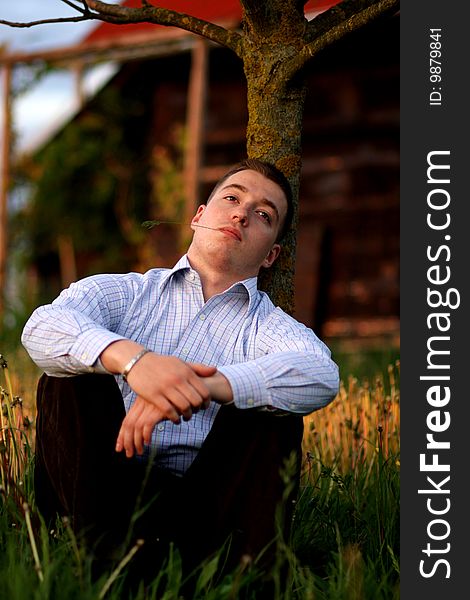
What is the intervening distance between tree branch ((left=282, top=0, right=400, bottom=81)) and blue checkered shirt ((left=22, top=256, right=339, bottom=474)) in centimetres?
91

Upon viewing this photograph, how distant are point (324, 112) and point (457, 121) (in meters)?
8.15

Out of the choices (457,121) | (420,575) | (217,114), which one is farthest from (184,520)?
(217,114)

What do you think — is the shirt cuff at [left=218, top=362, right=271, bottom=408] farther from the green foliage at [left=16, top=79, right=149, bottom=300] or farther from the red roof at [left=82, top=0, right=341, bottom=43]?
the green foliage at [left=16, top=79, right=149, bottom=300]

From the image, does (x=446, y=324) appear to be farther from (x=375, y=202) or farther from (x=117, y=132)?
(x=117, y=132)

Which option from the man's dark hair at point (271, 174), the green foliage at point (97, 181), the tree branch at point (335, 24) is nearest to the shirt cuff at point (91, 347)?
the man's dark hair at point (271, 174)

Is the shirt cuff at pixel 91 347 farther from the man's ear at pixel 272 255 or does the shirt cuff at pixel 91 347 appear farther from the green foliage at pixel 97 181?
the green foliage at pixel 97 181

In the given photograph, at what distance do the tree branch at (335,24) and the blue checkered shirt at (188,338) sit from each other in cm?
91

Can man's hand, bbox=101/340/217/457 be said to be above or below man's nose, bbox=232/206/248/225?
below

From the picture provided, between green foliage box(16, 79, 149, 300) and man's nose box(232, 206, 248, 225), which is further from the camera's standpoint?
green foliage box(16, 79, 149, 300)

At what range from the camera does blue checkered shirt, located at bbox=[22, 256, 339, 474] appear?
275 centimetres

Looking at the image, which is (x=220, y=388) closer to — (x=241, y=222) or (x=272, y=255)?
(x=241, y=222)

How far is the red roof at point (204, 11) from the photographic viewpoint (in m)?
9.86

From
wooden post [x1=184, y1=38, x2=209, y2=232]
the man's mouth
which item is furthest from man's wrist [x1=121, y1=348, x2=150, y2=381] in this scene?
wooden post [x1=184, y1=38, x2=209, y2=232]

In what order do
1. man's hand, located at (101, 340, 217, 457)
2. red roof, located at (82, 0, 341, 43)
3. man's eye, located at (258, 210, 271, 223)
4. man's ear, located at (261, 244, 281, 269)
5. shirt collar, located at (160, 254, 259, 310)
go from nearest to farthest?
man's hand, located at (101, 340, 217, 457) < shirt collar, located at (160, 254, 259, 310) < man's eye, located at (258, 210, 271, 223) < man's ear, located at (261, 244, 281, 269) < red roof, located at (82, 0, 341, 43)
